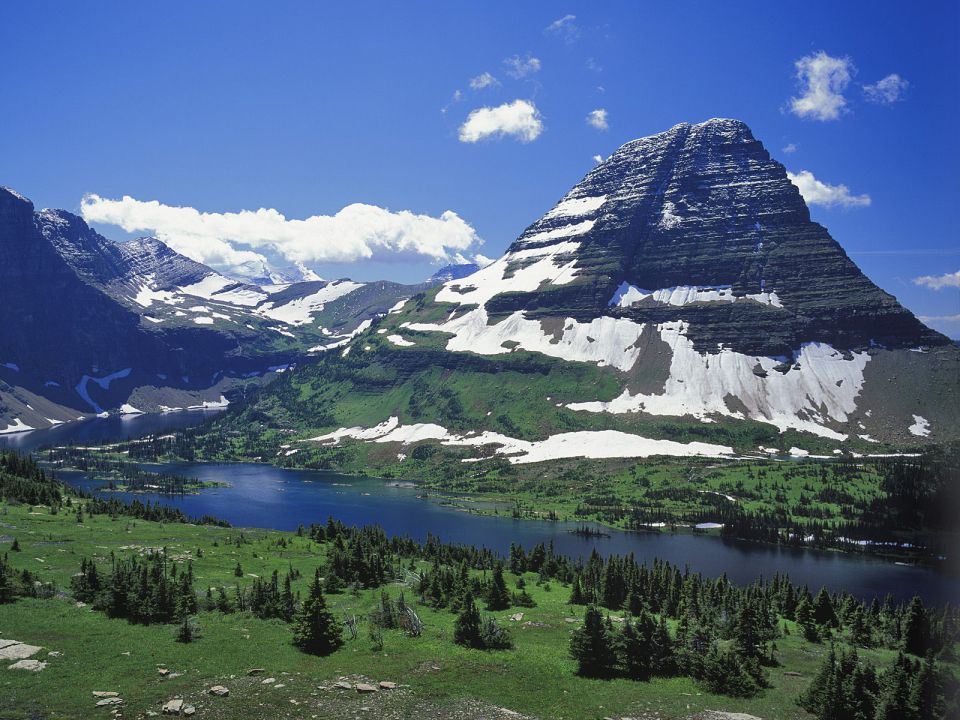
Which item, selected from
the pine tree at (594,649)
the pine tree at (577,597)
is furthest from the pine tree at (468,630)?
the pine tree at (577,597)

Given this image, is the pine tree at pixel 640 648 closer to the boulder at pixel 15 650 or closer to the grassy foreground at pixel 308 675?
the grassy foreground at pixel 308 675

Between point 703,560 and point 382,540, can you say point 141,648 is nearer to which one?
point 382,540

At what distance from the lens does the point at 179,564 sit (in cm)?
7894

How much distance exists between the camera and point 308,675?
4691cm

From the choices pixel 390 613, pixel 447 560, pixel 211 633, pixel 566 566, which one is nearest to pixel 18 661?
pixel 211 633

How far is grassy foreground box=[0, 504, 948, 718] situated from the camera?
41125 mm

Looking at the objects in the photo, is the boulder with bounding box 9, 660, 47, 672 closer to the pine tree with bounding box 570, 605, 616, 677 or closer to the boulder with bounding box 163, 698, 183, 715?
the boulder with bounding box 163, 698, 183, 715

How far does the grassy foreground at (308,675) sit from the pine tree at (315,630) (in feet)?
3.63

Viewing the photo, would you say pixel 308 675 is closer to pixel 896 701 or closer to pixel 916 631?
pixel 896 701

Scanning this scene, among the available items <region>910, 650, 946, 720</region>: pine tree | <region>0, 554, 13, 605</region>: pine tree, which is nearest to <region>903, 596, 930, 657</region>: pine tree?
<region>910, 650, 946, 720</region>: pine tree

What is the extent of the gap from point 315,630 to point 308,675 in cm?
618

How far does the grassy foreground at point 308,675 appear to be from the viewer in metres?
41.1

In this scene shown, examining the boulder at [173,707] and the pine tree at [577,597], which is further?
the pine tree at [577,597]

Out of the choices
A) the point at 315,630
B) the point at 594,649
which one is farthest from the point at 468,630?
the point at 315,630
